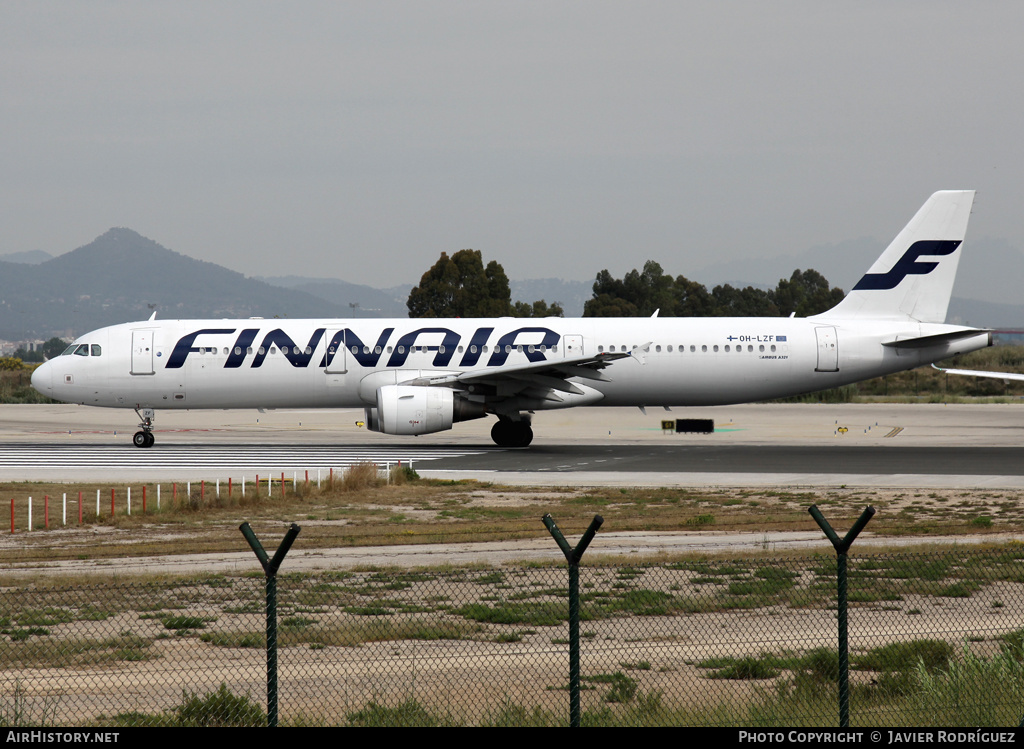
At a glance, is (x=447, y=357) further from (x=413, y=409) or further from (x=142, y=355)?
(x=142, y=355)

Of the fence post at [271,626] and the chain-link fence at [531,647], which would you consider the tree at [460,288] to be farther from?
the fence post at [271,626]

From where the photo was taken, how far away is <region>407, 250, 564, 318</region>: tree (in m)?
101

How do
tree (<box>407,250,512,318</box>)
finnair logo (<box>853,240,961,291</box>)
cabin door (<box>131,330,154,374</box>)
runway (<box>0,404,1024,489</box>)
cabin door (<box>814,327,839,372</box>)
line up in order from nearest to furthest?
runway (<box>0,404,1024,489</box>) → cabin door (<box>131,330,154,374</box>) → cabin door (<box>814,327,839,372</box>) → finnair logo (<box>853,240,961,291</box>) → tree (<box>407,250,512,318</box>)

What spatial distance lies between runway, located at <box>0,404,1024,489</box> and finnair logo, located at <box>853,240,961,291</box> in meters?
5.74

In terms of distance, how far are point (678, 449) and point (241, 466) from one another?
1453 cm

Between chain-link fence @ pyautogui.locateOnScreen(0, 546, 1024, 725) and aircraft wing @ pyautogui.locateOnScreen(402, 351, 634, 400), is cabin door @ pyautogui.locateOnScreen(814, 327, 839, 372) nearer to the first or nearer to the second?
aircraft wing @ pyautogui.locateOnScreen(402, 351, 634, 400)

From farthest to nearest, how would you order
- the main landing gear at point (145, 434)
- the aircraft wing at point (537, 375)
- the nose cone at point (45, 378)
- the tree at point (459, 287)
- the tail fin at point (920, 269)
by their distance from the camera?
the tree at point (459, 287) → the tail fin at point (920, 269) → the main landing gear at point (145, 434) → the nose cone at point (45, 378) → the aircraft wing at point (537, 375)

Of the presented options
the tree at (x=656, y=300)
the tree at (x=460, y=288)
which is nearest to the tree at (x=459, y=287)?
the tree at (x=460, y=288)

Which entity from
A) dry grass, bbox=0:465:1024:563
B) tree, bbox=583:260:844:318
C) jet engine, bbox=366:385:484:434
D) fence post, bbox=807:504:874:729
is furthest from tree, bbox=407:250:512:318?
fence post, bbox=807:504:874:729

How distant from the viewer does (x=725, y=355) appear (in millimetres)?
35344

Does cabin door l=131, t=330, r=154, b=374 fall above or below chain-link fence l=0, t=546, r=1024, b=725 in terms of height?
above

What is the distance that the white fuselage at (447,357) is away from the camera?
34500 millimetres

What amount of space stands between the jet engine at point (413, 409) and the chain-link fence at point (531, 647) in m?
17.4
